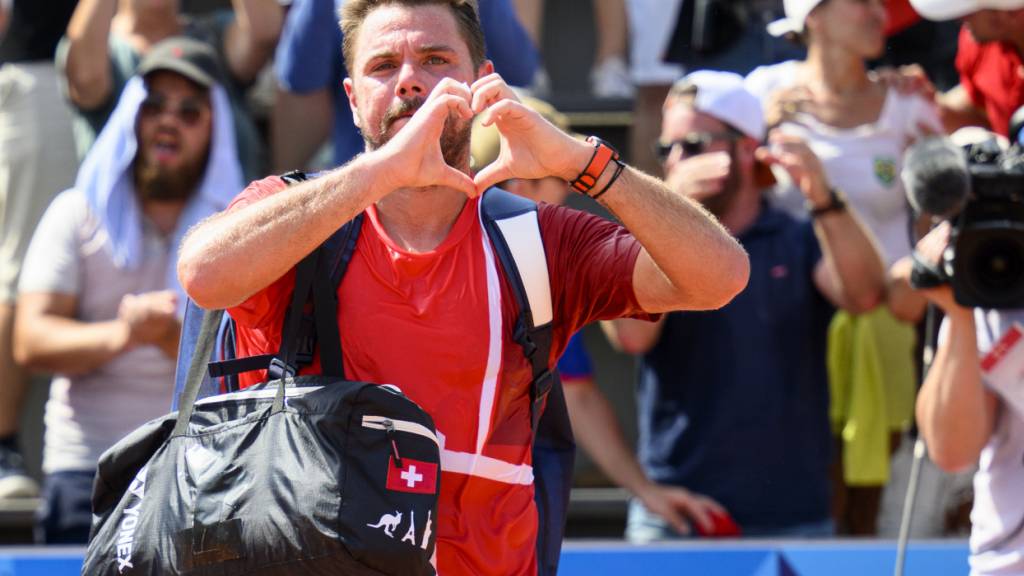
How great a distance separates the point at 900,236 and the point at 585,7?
2.62m

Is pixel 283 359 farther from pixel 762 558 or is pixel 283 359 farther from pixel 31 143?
pixel 31 143

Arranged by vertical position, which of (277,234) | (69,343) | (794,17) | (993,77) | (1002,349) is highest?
(794,17)

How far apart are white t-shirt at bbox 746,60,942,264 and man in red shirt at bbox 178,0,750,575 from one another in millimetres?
2222

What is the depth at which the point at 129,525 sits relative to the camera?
8.43 feet

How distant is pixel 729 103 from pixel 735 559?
1464 millimetres

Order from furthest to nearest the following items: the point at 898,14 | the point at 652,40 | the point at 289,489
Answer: the point at 652,40, the point at 898,14, the point at 289,489

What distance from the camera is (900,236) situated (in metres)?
4.96

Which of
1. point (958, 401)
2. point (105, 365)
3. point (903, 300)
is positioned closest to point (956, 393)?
point (958, 401)

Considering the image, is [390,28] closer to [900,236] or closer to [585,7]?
[900,236]

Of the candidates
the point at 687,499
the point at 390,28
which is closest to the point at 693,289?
the point at 390,28

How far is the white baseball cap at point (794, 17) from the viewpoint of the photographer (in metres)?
4.96

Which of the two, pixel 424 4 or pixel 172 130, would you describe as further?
pixel 172 130

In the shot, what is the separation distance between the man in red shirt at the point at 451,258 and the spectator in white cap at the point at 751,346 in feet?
5.76

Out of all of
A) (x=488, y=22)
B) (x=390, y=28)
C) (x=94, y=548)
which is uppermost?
(x=488, y=22)
